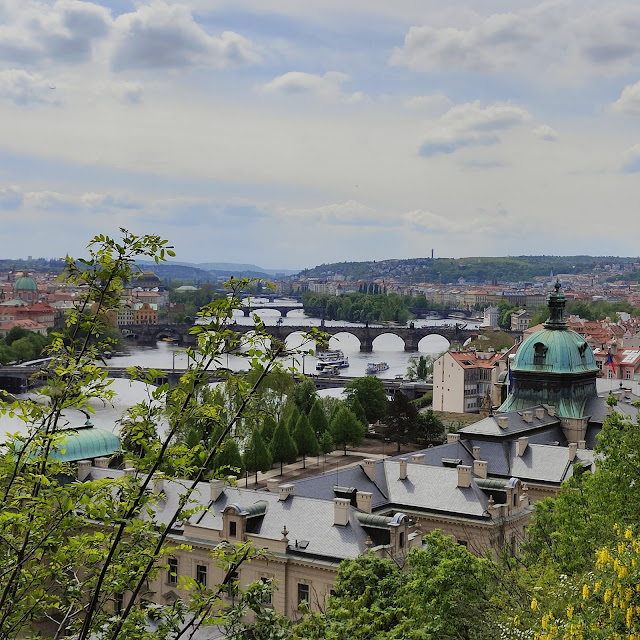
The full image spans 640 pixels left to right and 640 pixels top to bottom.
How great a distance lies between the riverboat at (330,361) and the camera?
110056 millimetres

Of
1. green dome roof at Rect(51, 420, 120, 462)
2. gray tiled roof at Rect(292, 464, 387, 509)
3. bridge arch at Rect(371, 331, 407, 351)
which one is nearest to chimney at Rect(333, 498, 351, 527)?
gray tiled roof at Rect(292, 464, 387, 509)

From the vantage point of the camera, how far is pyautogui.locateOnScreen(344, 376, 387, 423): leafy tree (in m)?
63.8

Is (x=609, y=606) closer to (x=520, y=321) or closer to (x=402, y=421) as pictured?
(x=402, y=421)

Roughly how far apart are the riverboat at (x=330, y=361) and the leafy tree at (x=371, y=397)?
140ft

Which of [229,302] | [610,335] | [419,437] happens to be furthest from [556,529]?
[610,335]

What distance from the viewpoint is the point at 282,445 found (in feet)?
157

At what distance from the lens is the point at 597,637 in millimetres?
10742

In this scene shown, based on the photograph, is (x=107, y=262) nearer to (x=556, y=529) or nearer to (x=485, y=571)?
(x=485, y=571)

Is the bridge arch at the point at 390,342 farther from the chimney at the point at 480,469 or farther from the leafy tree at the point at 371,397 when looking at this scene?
the chimney at the point at 480,469

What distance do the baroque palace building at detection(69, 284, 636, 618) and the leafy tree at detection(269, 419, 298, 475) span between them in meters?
12.1

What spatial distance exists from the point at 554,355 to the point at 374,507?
18776mm

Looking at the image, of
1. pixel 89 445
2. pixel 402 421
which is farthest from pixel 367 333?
pixel 89 445

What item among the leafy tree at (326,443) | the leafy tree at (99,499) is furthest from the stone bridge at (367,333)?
the leafy tree at (99,499)

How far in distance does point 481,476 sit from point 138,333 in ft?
392
